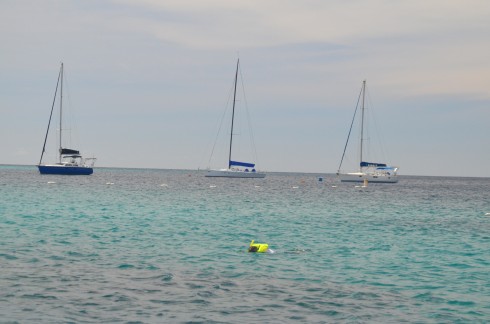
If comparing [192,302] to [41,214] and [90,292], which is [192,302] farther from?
[41,214]

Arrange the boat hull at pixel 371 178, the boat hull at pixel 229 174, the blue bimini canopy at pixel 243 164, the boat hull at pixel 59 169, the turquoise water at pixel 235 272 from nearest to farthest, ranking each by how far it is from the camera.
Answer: the turquoise water at pixel 235 272
the boat hull at pixel 59 169
the boat hull at pixel 371 178
the blue bimini canopy at pixel 243 164
the boat hull at pixel 229 174

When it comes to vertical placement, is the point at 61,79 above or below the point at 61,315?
above

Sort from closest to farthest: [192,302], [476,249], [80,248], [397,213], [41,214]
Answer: [192,302], [80,248], [476,249], [41,214], [397,213]

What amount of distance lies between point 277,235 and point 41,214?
2028 centimetres

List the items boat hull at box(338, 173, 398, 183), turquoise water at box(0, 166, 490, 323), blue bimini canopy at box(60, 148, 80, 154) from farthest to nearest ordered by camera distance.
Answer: boat hull at box(338, 173, 398, 183) < blue bimini canopy at box(60, 148, 80, 154) < turquoise water at box(0, 166, 490, 323)

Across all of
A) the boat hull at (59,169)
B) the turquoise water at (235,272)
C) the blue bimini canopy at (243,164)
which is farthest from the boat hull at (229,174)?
the turquoise water at (235,272)

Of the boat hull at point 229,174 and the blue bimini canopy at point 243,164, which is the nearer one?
the blue bimini canopy at point 243,164

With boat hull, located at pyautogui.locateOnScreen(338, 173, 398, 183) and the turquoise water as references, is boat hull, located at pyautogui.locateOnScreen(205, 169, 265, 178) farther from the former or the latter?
the turquoise water

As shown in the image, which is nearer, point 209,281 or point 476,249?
point 209,281

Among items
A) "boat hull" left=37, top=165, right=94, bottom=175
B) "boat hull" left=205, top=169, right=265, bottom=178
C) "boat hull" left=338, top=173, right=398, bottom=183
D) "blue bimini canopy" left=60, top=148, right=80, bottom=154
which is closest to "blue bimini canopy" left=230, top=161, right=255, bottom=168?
"boat hull" left=205, top=169, right=265, bottom=178

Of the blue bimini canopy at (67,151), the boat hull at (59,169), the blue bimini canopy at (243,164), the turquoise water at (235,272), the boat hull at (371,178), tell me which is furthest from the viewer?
the blue bimini canopy at (243,164)

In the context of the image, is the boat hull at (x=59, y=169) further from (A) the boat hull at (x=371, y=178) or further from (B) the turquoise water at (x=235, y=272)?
(B) the turquoise water at (x=235, y=272)

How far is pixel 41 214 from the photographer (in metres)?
45.5

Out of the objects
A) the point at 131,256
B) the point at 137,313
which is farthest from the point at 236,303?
the point at 131,256
